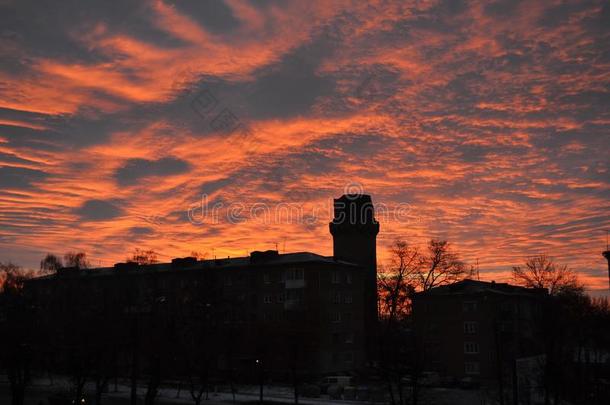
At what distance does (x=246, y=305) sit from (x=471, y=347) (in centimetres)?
3026

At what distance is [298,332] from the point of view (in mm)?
62344

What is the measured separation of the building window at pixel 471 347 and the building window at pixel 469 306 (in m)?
4.13

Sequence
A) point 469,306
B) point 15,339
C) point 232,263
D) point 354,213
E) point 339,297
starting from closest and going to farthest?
point 15,339, point 469,306, point 339,297, point 232,263, point 354,213

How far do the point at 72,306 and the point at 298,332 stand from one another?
24.1 meters

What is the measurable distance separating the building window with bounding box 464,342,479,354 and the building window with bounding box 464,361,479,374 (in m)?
1.31

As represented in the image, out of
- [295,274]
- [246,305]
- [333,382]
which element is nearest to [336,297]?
[295,274]

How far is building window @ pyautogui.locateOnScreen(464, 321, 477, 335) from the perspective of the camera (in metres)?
74.2

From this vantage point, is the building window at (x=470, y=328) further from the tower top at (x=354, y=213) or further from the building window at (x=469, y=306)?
the tower top at (x=354, y=213)

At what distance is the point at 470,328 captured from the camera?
244 feet

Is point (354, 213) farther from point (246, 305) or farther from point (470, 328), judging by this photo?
point (470, 328)

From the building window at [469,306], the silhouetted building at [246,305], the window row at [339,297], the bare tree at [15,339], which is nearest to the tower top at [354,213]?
the silhouetted building at [246,305]

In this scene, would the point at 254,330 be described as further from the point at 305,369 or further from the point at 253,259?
the point at 253,259

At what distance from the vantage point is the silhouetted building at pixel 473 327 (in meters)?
72.6

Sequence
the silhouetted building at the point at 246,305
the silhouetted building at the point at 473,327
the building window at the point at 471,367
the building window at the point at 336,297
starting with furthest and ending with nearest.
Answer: the building window at the point at 336,297 → the building window at the point at 471,367 → the silhouetted building at the point at 473,327 → the silhouetted building at the point at 246,305
